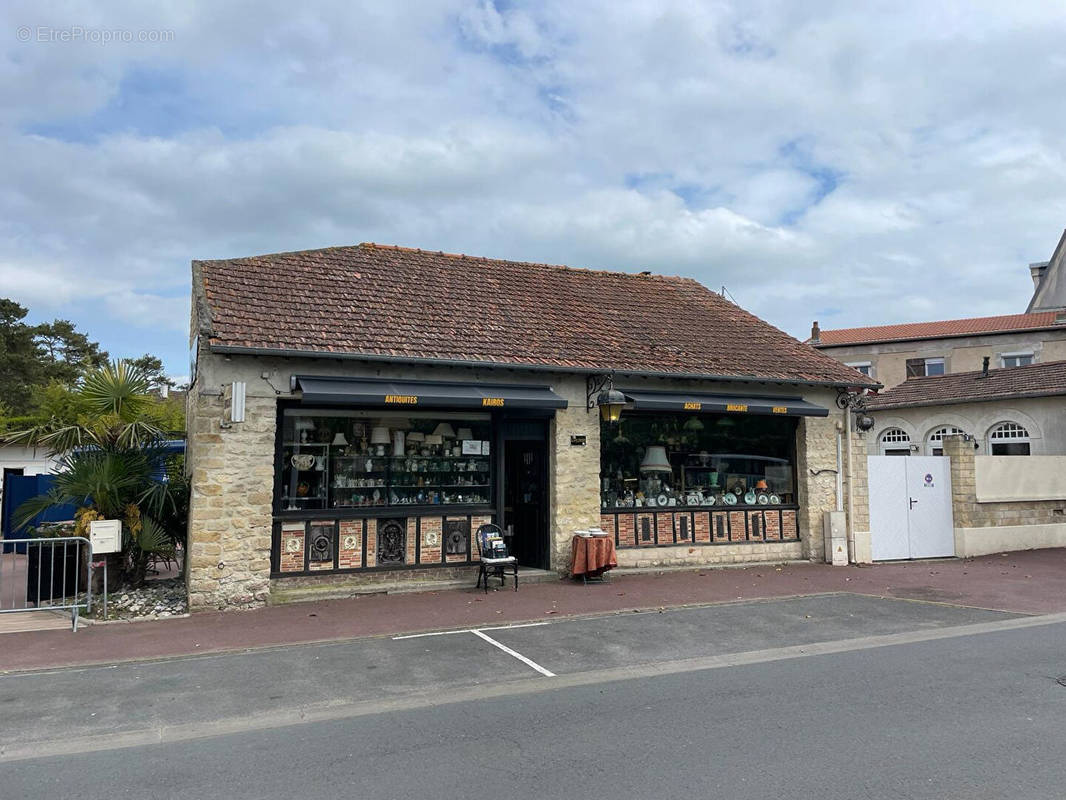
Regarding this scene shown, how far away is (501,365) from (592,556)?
3221mm

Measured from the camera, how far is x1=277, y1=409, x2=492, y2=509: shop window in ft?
35.2

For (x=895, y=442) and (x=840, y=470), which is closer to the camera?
(x=840, y=470)

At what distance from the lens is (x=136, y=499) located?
10586 millimetres

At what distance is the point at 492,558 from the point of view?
10859 mm

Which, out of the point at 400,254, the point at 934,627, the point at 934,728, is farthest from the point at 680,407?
the point at 934,728

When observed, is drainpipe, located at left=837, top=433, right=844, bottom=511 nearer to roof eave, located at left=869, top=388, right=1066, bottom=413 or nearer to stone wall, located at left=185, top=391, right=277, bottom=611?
roof eave, located at left=869, top=388, right=1066, bottom=413

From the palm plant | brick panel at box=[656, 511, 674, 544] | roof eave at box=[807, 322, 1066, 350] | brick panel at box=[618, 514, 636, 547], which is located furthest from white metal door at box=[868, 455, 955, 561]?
roof eave at box=[807, 322, 1066, 350]

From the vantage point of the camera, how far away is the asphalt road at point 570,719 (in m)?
4.28

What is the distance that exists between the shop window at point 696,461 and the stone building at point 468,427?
0.04 metres

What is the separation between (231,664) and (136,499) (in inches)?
177

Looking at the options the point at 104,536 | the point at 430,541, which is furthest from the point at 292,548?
the point at 104,536

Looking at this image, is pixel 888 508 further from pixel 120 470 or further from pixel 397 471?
pixel 120 470

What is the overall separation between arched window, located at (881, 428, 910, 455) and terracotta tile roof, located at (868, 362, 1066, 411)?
1004mm

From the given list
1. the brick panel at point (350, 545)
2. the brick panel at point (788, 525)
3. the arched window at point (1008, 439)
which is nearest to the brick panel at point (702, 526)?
the brick panel at point (788, 525)
